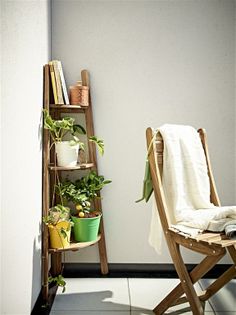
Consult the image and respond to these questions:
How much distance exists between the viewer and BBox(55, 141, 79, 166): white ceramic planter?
1901 mm

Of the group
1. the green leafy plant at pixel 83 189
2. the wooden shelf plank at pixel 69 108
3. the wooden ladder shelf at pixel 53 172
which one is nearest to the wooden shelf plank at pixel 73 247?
the wooden ladder shelf at pixel 53 172

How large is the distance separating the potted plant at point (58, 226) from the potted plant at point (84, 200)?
0.11 m

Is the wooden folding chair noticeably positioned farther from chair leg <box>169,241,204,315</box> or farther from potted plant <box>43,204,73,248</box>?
potted plant <box>43,204,73,248</box>

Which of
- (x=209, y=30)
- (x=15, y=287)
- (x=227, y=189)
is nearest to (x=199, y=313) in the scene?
(x=15, y=287)

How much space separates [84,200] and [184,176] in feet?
2.10

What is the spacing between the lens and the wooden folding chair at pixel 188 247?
135 cm

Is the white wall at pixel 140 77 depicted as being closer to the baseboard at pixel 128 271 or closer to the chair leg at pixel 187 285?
the baseboard at pixel 128 271

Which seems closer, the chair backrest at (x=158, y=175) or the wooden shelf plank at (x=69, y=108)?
the chair backrest at (x=158, y=175)

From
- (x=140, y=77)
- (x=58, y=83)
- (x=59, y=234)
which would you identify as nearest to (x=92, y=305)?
(x=59, y=234)

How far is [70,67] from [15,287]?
4.79 feet

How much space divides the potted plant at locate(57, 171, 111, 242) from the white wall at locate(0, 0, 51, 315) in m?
0.23

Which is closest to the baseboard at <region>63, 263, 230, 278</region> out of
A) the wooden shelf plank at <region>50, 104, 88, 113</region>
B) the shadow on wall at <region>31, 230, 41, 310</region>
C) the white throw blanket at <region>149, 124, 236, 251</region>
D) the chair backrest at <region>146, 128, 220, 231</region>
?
the shadow on wall at <region>31, 230, 41, 310</region>

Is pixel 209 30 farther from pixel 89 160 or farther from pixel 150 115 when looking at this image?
pixel 89 160

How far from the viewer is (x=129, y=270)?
88.3 inches
